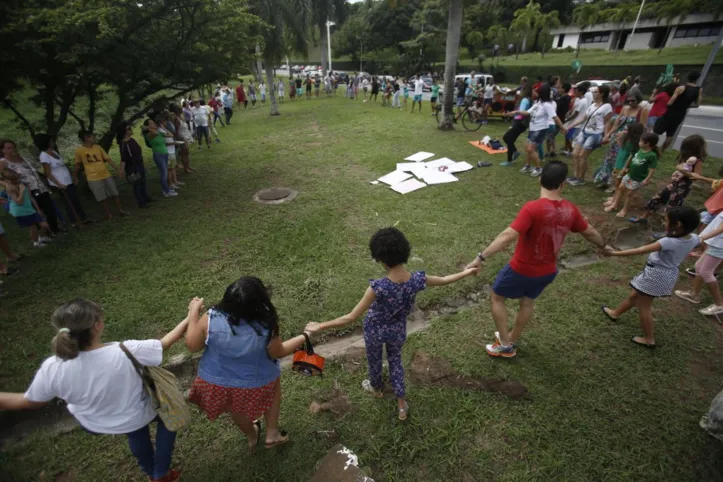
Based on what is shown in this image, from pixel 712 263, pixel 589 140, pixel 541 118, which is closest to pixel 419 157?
pixel 541 118

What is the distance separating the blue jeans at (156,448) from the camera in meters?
2.09

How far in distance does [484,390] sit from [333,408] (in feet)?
4.40

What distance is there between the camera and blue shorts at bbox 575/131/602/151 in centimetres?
668

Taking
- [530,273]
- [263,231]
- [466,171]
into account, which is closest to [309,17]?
[466,171]

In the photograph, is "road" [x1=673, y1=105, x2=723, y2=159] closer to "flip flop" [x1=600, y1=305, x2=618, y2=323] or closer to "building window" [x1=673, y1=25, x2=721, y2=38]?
"flip flop" [x1=600, y1=305, x2=618, y2=323]

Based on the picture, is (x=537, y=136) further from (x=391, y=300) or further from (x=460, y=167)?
(x=391, y=300)

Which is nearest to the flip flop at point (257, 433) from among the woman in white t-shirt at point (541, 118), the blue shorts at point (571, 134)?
the woman in white t-shirt at point (541, 118)

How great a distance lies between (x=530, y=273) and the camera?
9.37 ft

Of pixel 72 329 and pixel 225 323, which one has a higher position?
pixel 72 329

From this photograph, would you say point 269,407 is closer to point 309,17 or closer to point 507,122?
point 507,122

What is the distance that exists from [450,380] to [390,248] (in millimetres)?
1668

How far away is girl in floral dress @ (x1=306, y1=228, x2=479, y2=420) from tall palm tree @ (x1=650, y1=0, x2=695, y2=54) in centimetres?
4220

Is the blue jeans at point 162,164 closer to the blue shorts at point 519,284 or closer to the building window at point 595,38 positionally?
the blue shorts at point 519,284

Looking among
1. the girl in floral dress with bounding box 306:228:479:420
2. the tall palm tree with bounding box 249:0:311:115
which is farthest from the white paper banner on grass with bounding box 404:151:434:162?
the tall palm tree with bounding box 249:0:311:115
